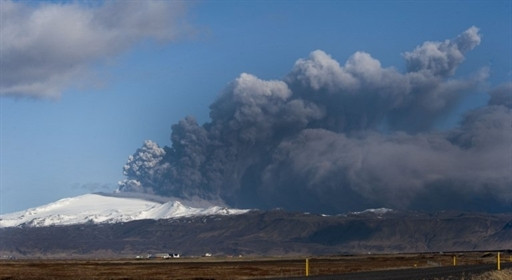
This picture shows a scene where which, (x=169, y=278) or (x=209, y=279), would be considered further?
(x=169, y=278)

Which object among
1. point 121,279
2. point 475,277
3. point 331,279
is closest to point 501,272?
point 475,277

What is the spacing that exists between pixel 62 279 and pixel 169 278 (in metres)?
13.8

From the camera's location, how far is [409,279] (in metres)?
70.2

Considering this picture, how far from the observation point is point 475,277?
7038 centimetres

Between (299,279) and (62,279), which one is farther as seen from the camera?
(62,279)

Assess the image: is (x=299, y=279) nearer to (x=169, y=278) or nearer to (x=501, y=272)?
(x=501, y=272)

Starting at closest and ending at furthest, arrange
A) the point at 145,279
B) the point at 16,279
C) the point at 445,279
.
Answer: the point at 445,279, the point at 16,279, the point at 145,279

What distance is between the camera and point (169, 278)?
378 feet

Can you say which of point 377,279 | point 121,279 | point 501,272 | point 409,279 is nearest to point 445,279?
point 409,279

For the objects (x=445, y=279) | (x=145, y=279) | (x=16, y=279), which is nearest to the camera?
(x=445, y=279)

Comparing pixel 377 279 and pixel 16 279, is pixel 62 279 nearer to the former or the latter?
pixel 16 279

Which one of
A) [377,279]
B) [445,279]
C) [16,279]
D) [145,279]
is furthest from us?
[145,279]

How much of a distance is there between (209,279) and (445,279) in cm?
4401

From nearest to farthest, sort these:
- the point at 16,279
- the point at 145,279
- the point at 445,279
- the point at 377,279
A: the point at 445,279 → the point at 377,279 → the point at 16,279 → the point at 145,279
